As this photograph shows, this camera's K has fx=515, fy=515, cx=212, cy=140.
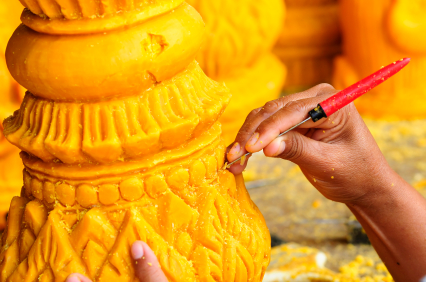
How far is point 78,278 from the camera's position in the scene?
1030 millimetres

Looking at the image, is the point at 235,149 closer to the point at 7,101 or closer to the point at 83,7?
the point at 83,7

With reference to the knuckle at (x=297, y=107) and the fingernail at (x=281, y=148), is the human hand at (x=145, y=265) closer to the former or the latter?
the fingernail at (x=281, y=148)

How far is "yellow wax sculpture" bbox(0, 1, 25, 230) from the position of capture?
2277mm

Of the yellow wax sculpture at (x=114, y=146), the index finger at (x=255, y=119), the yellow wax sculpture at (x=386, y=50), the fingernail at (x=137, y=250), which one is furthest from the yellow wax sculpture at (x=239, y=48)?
the fingernail at (x=137, y=250)

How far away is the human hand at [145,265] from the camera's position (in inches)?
40.8

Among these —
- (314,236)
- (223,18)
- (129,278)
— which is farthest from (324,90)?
(223,18)

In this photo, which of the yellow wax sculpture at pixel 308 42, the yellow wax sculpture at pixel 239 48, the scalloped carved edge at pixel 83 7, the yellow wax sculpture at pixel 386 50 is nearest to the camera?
the scalloped carved edge at pixel 83 7

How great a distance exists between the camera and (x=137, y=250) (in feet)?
3.39

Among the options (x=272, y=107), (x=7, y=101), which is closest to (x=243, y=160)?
(x=272, y=107)

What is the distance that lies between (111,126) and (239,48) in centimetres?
197

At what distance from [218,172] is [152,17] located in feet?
1.24

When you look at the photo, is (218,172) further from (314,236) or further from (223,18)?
(223,18)

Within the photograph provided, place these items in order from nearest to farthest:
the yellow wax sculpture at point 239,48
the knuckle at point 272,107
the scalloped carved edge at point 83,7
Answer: the scalloped carved edge at point 83,7, the knuckle at point 272,107, the yellow wax sculpture at point 239,48

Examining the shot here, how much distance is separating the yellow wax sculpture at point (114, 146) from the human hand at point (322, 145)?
0.14m
